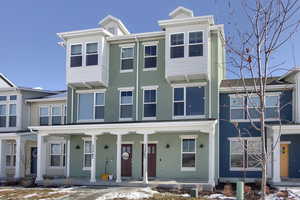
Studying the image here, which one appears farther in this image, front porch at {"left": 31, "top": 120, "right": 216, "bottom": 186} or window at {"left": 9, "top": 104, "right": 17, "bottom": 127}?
window at {"left": 9, "top": 104, "right": 17, "bottom": 127}

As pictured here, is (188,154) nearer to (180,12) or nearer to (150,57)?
(150,57)

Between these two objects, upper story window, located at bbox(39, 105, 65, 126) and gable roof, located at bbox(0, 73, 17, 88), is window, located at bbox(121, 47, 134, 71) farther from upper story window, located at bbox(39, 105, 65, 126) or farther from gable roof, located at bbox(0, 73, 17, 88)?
gable roof, located at bbox(0, 73, 17, 88)

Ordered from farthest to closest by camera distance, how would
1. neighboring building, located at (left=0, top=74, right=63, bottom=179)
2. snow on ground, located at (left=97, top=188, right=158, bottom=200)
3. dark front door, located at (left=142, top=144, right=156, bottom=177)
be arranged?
neighboring building, located at (left=0, top=74, right=63, bottom=179)
dark front door, located at (left=142, top=144, right=156, bottom=177)
snow on ground, located at (left=97, top=188, right=158, bottom=200)

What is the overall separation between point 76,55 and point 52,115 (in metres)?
5.55

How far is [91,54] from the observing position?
2042cm

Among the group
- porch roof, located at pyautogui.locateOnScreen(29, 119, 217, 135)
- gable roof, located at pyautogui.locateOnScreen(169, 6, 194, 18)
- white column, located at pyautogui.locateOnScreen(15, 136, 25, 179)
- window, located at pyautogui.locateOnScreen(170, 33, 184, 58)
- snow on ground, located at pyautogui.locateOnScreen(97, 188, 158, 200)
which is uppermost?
gable roof, located at pyautogui.locateOnScreen(169, 6, 194, 18)

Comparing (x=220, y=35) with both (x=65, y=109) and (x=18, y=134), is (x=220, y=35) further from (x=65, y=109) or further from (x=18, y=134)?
(x=18, y=134)

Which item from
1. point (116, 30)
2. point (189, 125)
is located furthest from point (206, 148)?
point (116, 30)

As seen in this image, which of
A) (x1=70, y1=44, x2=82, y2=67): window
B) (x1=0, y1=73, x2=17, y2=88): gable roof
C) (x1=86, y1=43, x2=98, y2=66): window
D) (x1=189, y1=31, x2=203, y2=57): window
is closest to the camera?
(x1=189, y1=31, x2=203, y2=57): window

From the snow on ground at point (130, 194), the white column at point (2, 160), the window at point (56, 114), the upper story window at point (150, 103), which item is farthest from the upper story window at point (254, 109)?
the white column at point (2, 160)

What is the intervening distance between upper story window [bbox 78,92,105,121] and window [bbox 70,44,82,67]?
2099mm

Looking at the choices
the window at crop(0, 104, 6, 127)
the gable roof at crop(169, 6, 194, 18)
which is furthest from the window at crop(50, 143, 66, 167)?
the gable roof at crop(169, 6, 194, 18)

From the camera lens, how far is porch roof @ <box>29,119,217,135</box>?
55.6 feet

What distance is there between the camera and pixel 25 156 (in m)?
23.6
